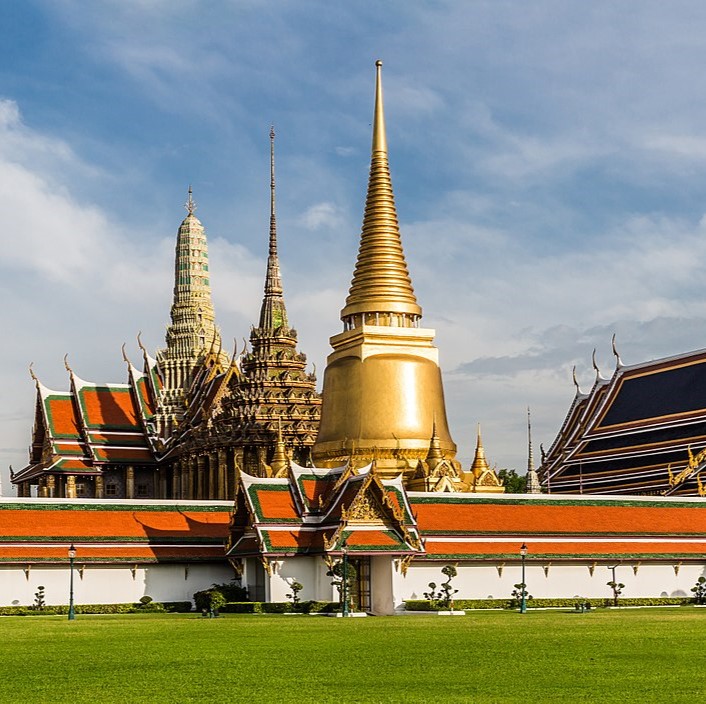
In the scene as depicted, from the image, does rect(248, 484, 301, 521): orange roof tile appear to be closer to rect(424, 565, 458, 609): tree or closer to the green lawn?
rect(424, 565, 458, 609): tree

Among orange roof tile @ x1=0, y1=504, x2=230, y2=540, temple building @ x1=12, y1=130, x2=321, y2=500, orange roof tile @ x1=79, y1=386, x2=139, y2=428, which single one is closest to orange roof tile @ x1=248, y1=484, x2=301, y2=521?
orange roof tile @ x1=0, y1=504, x2=230, y2=540

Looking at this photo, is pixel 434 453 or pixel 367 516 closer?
pixel 367 516

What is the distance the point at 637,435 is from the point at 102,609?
1112 inches

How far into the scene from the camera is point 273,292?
71.4 meters

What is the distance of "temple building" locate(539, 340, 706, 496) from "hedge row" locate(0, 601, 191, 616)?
68.6ft

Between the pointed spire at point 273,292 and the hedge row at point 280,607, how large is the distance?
3446cm

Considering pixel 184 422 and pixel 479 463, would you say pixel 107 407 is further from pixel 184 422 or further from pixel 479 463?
pixel 479 463

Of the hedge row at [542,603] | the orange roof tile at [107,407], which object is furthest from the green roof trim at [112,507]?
the orange roof tile at [107,407]

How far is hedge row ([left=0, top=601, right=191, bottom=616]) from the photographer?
34406 mm

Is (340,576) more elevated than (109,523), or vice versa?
(109,523)

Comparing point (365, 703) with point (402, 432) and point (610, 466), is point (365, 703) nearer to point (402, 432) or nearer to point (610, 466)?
point (402, 432)

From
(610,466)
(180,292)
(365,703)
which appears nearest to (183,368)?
(180,292)

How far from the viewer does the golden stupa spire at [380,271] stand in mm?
51781

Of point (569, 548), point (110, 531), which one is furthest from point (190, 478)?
point (569, 548)
